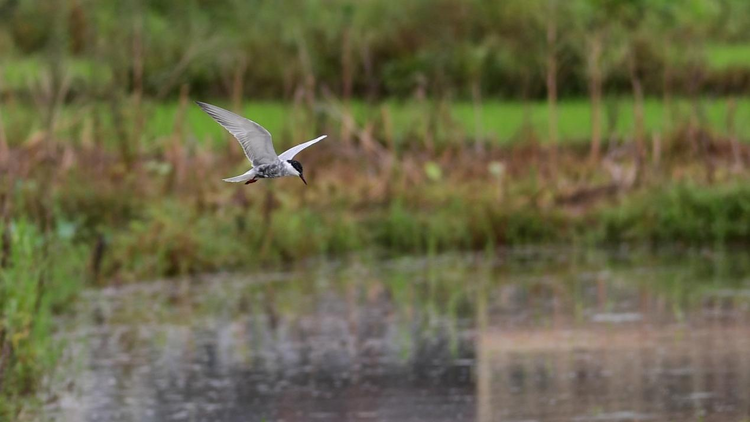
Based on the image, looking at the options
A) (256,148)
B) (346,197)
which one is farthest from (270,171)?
(346,197)

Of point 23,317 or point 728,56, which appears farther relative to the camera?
point 728,56

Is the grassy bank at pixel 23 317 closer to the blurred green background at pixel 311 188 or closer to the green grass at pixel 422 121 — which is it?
the blurred green background at pixel 311 188

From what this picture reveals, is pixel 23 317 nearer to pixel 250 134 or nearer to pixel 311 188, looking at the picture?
pixel 250 134

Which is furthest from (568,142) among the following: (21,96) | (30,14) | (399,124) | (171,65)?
(30,14)

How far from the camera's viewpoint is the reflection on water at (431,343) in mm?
11430

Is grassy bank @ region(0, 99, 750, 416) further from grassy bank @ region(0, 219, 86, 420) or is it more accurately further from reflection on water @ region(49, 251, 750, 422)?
grassy bank @ region(0, 219, 86, 420)

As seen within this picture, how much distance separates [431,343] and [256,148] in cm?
640

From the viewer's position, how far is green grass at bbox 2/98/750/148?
20625mm

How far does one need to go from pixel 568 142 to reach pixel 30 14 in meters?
16.5

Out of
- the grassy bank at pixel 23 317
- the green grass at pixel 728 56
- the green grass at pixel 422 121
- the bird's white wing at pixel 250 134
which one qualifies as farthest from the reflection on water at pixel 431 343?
the green grass at pixel 728 56

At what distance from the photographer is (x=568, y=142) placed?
25656mm

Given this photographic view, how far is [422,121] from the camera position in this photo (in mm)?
22844

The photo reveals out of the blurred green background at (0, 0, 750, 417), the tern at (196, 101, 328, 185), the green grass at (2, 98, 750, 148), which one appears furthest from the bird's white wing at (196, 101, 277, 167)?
the green grass at (2, 98, 750, 148)

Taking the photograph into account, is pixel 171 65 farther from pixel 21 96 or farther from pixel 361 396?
pixel 361 396
